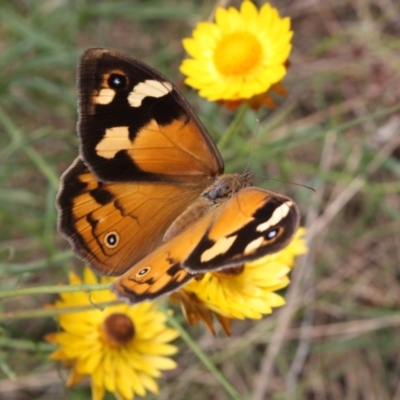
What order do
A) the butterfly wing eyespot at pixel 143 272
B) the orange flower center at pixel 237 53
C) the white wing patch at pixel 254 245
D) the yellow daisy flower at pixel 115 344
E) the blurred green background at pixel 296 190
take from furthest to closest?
the blurred green background at pixel 296 190 < the orange flower center at pixel 237 53 < the yellow daisy flower at pixel 115 344 < the butterfly wing eyespot at pixel 143 272 < the white wing patch at pixel 254 245

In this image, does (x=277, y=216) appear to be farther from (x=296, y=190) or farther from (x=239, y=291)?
(x=296, y=190)

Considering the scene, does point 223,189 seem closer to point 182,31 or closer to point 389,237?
point 389,237

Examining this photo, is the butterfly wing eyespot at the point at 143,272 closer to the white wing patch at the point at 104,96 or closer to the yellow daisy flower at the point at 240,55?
the white wing patch at the point at 104,96

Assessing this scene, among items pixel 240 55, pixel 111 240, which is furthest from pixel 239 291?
pixel 240 55

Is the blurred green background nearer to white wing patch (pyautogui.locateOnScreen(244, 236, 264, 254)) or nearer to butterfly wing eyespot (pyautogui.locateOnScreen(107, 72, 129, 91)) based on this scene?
butterfly wing eyespot (pyautogui.locateOnScreen(107, 72, 129, 91))

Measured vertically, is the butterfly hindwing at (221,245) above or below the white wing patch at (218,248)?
below

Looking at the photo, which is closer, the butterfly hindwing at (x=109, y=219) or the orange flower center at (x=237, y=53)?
the butterfly hindwing at (x=109, y=219)

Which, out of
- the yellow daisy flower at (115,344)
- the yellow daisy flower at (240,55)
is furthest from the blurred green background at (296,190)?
the yellow daisy flower at (115,344)
